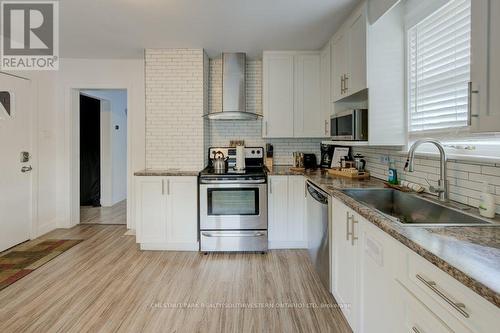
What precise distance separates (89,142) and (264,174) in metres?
4.17

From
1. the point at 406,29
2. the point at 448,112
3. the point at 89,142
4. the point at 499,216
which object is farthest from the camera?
the point at 89,142

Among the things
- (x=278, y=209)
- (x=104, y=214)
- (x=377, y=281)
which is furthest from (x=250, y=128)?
(x=104, y=214)

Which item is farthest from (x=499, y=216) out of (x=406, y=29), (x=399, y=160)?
(x=406, y=29)

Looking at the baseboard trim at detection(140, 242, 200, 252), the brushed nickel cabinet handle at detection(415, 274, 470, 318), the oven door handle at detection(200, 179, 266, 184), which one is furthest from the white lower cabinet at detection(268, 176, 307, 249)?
the brushed nickel cabinet handle at detection(415, 274, 470, 318)

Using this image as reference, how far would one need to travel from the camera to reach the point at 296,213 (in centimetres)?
338

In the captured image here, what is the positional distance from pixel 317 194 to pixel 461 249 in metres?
1.58

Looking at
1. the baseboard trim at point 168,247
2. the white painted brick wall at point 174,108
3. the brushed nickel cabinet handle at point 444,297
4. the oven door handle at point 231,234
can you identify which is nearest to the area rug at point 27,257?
the baseboard trim at point 168,247

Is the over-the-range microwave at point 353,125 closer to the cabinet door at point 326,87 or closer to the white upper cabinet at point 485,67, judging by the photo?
the cabinet door at point 326,87

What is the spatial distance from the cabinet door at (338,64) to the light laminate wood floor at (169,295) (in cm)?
185

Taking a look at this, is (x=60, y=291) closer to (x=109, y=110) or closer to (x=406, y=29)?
(x=406, y=29)

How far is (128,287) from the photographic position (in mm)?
2521

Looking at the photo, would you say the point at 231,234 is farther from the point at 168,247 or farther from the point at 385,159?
the point at 385,159

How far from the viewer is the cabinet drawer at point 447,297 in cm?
75

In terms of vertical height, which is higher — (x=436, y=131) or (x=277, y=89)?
(x=277, y=89)
